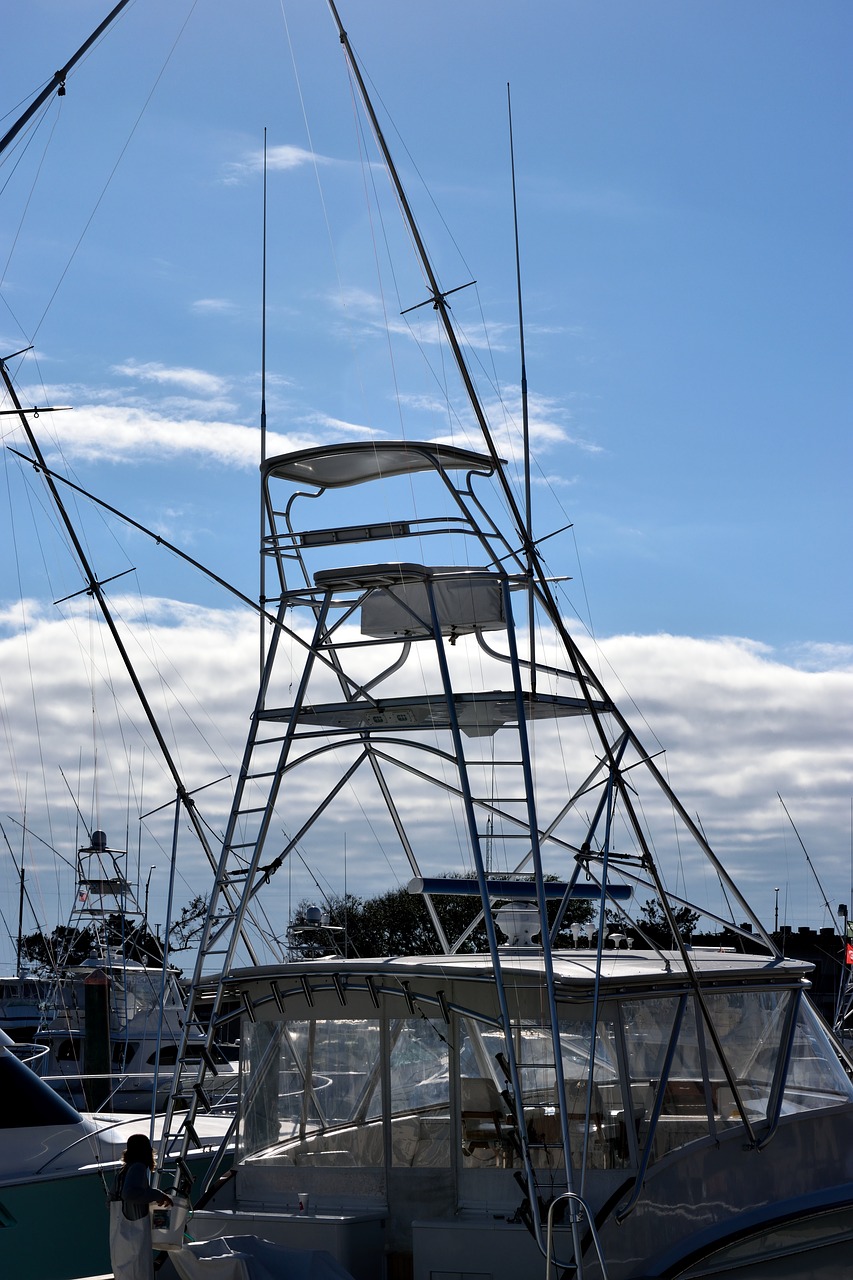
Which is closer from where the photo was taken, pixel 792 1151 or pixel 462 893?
pixel 792 1151

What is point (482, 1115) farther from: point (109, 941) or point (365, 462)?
point (109, 941)

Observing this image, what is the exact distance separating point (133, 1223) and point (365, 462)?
5.88 m

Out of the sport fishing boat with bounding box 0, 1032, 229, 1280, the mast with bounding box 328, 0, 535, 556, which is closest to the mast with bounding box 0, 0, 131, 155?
the mast with bounding box 328, 0, 535, 556

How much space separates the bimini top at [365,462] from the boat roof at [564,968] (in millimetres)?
3794

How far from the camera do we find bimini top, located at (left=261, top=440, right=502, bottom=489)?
10995 mm

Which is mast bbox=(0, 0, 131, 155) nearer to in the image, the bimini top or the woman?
the bimini top

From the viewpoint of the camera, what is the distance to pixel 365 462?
1146cm

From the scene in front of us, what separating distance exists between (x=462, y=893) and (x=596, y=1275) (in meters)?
3.86

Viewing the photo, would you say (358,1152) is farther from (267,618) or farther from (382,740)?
(267,618)

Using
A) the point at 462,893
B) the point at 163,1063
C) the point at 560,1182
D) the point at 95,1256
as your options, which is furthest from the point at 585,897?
the point at 163,1063

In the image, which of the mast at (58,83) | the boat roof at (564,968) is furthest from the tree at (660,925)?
the mast at (58,83)

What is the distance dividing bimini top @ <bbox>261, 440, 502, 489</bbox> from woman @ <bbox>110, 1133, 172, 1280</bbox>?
521cm

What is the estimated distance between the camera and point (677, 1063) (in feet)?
34.0

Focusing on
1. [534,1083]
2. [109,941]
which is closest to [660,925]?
[534,1083]
